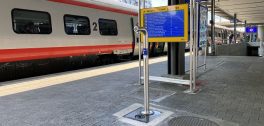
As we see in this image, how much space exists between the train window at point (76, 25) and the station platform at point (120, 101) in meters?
2.16

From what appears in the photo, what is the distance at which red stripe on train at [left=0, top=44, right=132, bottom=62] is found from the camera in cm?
604

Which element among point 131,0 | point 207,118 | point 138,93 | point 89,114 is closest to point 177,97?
point 138,93

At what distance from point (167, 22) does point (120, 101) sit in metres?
1.86

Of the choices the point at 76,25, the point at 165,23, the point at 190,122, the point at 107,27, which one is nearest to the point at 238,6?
the point at 107,27

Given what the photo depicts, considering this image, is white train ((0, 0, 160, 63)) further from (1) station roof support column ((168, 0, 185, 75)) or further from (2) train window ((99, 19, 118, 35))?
(1) station roof support column ((168, 0, 185, 75))

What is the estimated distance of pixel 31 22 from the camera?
6.61 meters

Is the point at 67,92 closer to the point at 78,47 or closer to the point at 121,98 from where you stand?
the point at 121,98

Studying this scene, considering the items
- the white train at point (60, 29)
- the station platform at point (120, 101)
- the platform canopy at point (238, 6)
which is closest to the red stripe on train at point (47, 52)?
the white train at point (60, 29)

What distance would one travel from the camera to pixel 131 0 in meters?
16.2

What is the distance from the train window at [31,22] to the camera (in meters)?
6.23

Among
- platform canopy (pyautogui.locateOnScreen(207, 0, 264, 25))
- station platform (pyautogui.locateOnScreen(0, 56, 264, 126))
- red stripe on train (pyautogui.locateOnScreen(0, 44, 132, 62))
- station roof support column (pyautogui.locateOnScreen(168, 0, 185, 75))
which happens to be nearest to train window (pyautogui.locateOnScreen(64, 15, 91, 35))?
red stripe on train (pyautogui.locateOnScreen(0, 44, 132, 62))

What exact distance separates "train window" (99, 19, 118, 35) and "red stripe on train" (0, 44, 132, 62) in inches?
20.8

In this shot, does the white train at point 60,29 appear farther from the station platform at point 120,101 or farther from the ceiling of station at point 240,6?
the ceiling of station at point 240,6

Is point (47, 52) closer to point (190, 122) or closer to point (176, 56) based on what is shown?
point (176, 56)
